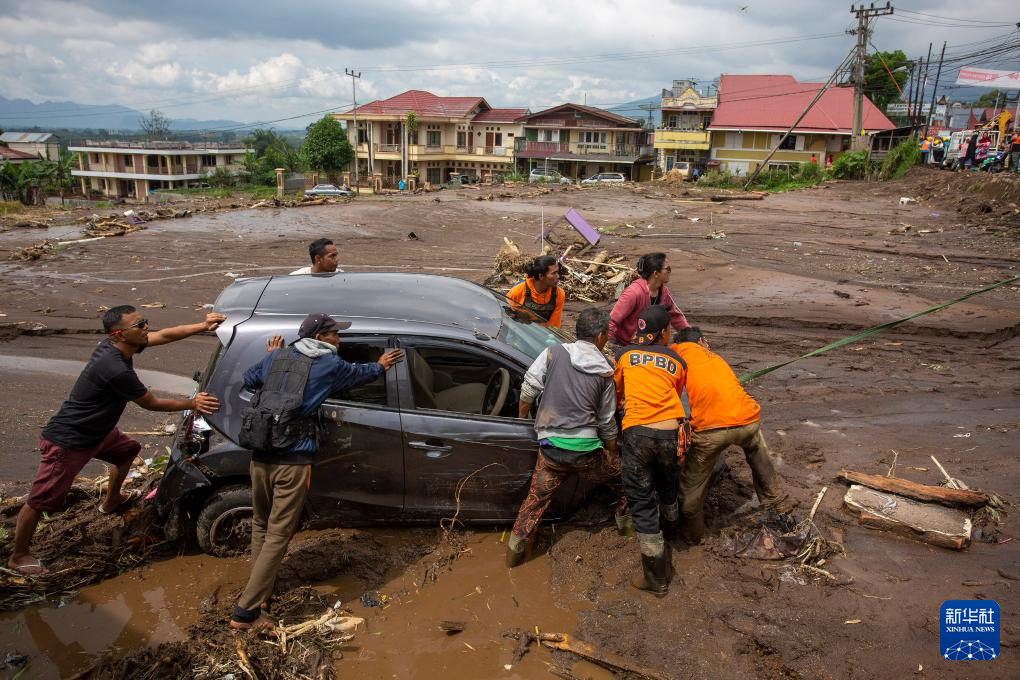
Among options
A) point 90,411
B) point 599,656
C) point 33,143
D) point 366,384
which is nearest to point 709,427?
point 599,656

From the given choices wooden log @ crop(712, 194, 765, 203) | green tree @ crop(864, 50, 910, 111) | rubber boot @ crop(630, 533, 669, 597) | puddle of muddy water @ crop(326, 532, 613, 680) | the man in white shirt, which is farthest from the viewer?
green tree @ crop(864, 50, 910, 111)

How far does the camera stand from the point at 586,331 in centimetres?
404

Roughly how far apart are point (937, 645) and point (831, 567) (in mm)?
684

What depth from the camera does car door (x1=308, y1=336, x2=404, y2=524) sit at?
13.0 ft

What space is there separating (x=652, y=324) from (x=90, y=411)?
373 centimetres

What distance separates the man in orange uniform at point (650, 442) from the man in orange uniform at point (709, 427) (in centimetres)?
20

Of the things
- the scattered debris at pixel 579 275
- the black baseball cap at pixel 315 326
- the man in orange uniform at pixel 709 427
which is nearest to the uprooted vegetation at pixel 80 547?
the black baseball cap at pixel 315 326

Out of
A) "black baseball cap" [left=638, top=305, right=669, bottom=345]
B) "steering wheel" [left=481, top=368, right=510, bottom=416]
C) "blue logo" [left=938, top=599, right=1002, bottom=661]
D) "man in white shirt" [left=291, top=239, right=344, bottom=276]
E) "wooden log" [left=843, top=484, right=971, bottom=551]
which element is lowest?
"blue logo" [left=938, top=599, right=1002, bottom=661]

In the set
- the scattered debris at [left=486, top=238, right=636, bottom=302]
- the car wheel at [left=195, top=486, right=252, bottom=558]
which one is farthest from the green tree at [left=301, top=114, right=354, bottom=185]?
the car wheel at [left=195, top=486, right=252, bottom=558]

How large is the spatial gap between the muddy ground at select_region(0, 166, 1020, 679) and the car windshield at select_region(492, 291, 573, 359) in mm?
1325

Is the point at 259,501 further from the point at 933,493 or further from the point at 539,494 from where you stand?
the point at 933,493

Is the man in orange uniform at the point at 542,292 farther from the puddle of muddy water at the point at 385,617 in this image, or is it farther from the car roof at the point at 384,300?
the puddle of muddy water at the point at 385,617

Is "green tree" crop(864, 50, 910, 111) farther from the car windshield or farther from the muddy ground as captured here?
the car windshield

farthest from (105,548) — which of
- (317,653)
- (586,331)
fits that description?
(586,331)
